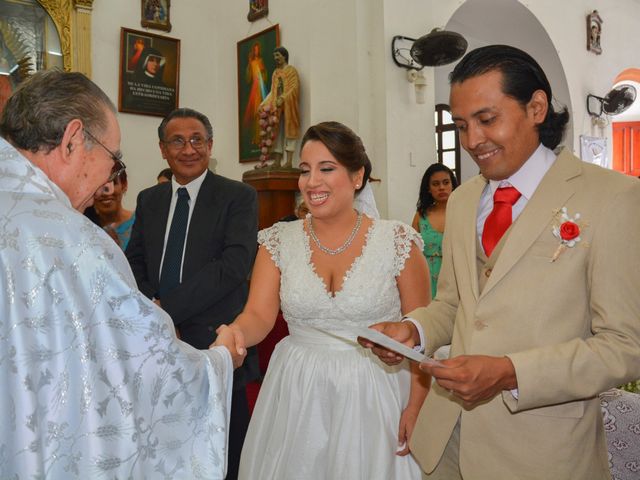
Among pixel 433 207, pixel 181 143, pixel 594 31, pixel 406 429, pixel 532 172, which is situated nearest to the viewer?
pixel 532 172

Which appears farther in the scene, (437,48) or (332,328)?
(437,48)

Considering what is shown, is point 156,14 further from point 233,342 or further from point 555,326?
point 555,326

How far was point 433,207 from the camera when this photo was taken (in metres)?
5.62

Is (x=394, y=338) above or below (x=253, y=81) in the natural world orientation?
below

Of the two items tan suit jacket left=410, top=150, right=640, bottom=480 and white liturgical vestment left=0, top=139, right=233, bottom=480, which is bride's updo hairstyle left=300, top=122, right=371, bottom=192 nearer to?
tan suit jacket left=410, top=150, right=640, bottom=480

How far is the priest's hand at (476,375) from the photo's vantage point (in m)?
1.38

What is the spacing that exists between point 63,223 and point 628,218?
4.46 ft

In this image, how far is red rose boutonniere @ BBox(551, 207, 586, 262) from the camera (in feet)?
4.79

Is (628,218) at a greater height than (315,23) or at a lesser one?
lesser

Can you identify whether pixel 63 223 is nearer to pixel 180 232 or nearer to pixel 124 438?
pixel 124 438

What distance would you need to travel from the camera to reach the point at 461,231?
1.77 meters

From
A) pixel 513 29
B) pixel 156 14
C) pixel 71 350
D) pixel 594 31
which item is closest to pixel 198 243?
pixel 71 350

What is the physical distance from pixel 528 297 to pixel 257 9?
733 centimetres

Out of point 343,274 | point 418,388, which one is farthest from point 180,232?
point 418,388
